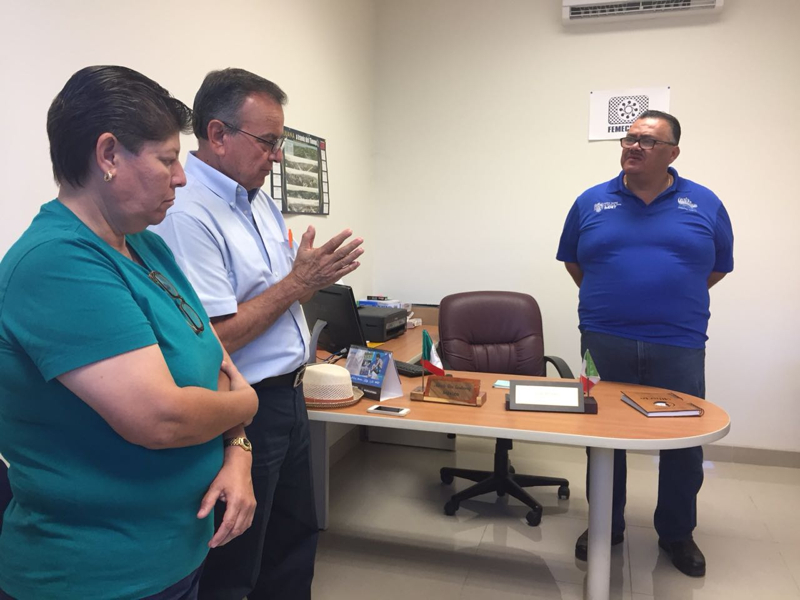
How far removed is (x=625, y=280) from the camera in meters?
2.24

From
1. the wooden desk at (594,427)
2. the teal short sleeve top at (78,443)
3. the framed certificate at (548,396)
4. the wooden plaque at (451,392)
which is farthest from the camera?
the wooden plaque at (451,392)

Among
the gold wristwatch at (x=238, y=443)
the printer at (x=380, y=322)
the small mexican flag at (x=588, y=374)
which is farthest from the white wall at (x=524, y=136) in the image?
the gold wristwatch at (x=238, y=443)

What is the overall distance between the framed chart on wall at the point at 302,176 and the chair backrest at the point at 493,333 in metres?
0.90

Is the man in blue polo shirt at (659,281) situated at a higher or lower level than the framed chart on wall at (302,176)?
lower

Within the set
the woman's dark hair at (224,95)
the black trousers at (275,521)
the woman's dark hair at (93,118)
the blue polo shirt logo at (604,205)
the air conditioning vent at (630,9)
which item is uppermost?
the air conditioning vent at (630,9)

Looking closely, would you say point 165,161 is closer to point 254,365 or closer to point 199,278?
point 199,278

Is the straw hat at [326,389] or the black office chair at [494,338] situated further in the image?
the black office chair at [494,338]

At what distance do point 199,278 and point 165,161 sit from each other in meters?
0.42

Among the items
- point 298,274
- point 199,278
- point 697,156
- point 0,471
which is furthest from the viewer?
point 697,156

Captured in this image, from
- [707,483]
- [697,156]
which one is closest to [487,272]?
[697,156]

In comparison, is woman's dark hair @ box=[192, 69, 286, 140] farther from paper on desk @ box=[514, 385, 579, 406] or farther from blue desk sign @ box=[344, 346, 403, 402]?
paper on desk @ box=[514, 385, 579, 406]

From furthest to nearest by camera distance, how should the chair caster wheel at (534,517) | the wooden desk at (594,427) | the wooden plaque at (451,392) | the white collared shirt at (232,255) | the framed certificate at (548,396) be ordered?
the chair caster wheel at (534,517)
the wooden plaque at (451,392)
the framed certificate at (548,396)
the wooden desk at (594,427)
the white collared shirt at (232,255)

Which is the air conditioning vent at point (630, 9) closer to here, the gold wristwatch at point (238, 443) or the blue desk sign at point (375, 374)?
the blue desk sign at point (375, 374)

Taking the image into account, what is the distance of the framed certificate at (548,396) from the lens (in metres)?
1.88
